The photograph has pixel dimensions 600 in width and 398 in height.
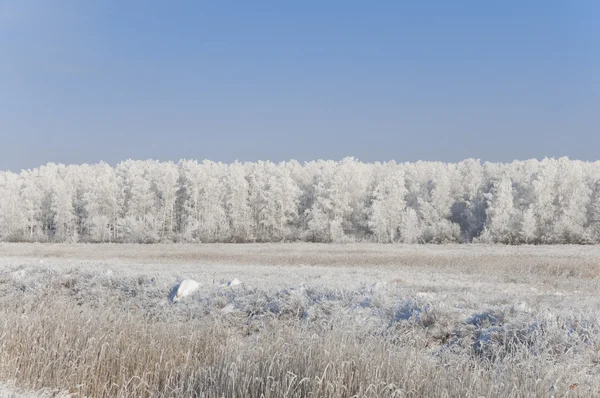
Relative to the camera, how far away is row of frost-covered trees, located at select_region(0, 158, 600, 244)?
5947cm

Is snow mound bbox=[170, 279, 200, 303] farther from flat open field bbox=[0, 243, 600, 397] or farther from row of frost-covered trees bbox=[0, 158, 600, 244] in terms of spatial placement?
row of frost-covered trees bbox=[0, 158, 600, 244]

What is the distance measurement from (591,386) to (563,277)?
1614 centimetres

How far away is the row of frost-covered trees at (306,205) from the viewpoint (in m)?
59.5

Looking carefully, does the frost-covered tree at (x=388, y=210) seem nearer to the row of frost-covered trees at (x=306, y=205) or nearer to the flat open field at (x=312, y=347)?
the row of frost-covered trees at (x=306, y=205)

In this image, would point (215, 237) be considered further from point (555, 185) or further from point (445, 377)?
point (445, 377)

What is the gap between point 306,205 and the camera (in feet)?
247

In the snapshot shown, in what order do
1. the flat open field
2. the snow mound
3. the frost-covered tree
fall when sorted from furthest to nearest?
the frost-covered tree
the snow mound
the flat open field

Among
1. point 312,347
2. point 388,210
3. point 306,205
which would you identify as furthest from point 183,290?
point 306,205

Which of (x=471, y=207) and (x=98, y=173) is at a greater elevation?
(x=98, y=173)

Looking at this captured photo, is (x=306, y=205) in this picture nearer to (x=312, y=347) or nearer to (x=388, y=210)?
(x=388, y=210)

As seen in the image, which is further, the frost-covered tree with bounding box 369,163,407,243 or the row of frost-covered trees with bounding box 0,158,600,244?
the frost-covered tree with bounding box 369,163,407,243

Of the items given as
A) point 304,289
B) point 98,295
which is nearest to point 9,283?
point 98,295

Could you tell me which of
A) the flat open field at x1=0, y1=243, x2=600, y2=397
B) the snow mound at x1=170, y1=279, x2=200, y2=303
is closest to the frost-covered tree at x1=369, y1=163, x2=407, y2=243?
the snow mound at x1=170, y1=279, x2=200, y2=303

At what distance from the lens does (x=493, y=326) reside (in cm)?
875
